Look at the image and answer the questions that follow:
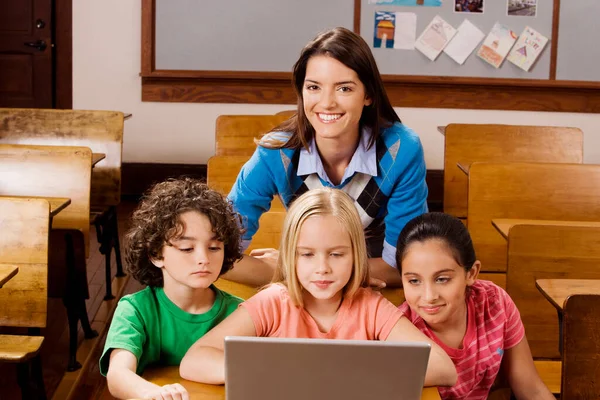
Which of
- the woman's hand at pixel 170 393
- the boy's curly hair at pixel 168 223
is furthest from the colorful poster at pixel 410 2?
the woman's hand at pixel 170 393

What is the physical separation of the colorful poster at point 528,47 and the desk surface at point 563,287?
3.82 meters

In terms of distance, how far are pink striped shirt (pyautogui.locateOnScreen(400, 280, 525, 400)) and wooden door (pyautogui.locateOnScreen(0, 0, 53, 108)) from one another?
16.6 ft

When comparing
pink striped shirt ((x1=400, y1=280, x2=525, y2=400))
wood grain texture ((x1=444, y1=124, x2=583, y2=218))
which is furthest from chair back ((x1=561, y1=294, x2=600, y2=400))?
wood grain texture ((x1=444, y1=124, x2=583, y2=218))

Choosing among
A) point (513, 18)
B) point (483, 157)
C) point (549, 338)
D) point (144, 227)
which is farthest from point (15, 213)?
point (513, 18)

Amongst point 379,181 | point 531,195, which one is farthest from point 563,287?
point 531,195

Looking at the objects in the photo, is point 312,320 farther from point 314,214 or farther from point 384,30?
point 384,30

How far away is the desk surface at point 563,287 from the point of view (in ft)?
6.81

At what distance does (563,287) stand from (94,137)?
2598mm

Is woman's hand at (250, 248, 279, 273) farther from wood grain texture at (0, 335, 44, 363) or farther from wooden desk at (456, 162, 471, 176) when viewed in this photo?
wooden desk at (456, 162, 471, 176)

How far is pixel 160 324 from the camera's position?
1527 mm

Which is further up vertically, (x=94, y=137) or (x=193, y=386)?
(x=94, y=137)

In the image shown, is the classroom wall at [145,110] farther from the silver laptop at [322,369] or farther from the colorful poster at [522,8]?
the silver laptop at [322,369]

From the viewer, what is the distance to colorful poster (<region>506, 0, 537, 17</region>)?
5801mm

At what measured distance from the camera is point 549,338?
247cm
